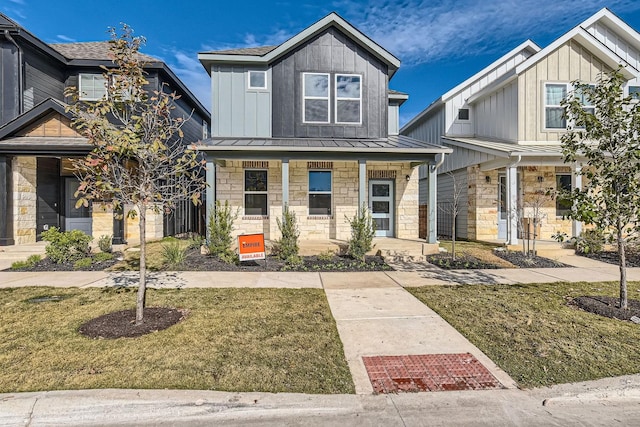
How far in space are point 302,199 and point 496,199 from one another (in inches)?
298

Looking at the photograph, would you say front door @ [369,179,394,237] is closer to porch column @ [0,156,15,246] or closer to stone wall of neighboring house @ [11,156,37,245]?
stone wall of neighboring house @ [11,156,37,245]

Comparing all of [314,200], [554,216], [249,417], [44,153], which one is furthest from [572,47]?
[44,153]

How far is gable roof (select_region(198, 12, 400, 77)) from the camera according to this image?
1142 centimetres

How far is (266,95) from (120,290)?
25.9ft

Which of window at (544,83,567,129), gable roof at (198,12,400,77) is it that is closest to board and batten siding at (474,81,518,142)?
window at (544,83,567,129)

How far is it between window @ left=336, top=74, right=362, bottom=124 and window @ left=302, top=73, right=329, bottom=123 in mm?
423

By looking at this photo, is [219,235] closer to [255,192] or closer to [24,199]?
[255,192]

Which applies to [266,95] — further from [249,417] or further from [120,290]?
[249,417]

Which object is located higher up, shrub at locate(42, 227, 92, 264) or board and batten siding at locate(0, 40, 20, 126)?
board and batten siding at locate(0, 40, 20, 126)

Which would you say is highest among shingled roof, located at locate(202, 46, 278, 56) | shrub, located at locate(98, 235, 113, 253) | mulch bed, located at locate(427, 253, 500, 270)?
shingled roof, located at locate(202, 46, 278, 56)

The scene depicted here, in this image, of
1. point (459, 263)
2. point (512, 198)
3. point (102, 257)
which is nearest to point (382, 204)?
point (459, 263)

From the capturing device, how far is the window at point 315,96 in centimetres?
1195

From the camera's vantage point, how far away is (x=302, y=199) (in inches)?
472

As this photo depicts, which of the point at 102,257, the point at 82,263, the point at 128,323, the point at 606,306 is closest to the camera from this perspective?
the point at 128,323
